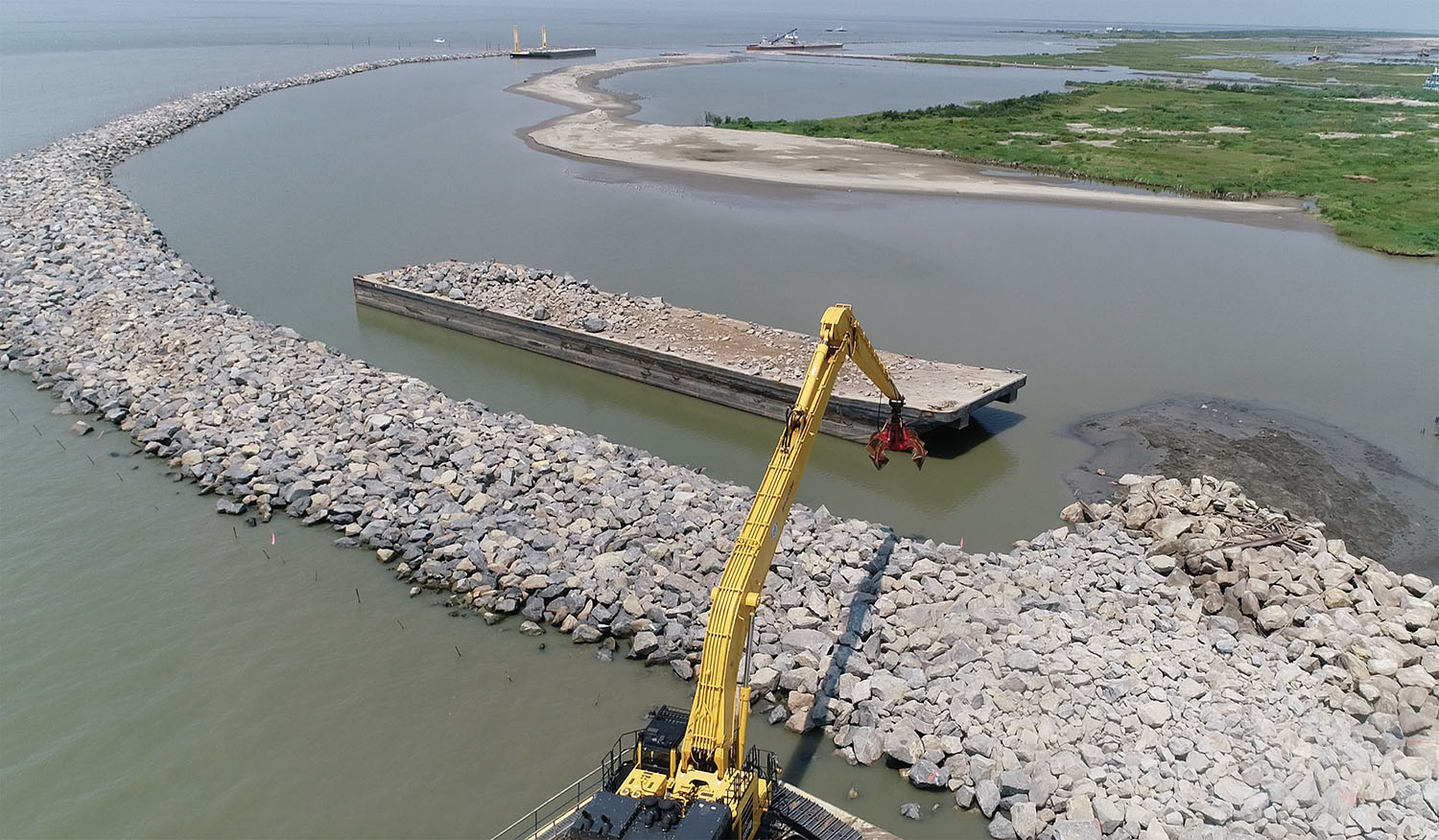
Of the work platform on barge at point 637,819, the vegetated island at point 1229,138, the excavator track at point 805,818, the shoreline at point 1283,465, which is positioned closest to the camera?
the work platform on barge at point 637,819

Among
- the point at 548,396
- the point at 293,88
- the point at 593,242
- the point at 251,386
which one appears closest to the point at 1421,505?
the point at 548,396

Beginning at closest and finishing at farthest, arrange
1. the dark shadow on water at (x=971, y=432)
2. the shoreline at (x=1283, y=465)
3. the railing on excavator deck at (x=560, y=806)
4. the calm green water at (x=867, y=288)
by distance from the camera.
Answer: the railing on excavator deck at (x=560, y=806) < the shoreline at (x=1283, y=465) < the dark shadow on water at (x=971, y=432) < the calm green water at (x=867, y=288)

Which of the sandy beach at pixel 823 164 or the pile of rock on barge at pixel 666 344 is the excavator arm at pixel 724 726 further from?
the sandy beach at pixel 823 164

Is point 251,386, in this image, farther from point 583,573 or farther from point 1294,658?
point 1294,658

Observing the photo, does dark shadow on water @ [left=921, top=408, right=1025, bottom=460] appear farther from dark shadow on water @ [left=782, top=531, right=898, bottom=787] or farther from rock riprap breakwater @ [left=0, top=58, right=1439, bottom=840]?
dark shadow on water @ [left=782, top=531, right=898, bottom=787]

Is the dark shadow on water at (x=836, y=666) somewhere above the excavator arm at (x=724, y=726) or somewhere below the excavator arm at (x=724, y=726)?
below

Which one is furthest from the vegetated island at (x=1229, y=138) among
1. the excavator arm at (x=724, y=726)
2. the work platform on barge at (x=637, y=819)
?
the work platform on barge at (x=637, y=819)
